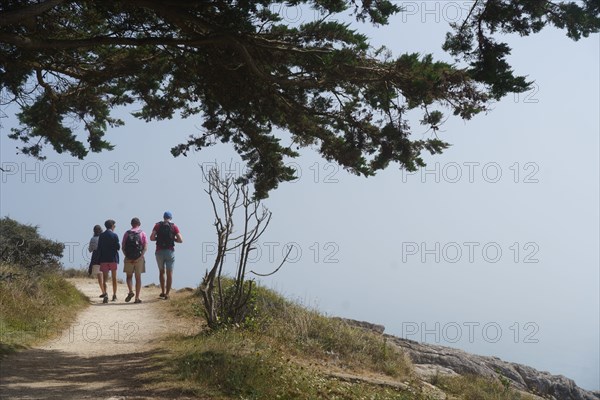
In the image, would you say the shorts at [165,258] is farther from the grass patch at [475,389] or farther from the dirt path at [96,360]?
the grass patch at [475,389]

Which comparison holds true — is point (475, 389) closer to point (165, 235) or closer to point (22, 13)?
point (165, 235)

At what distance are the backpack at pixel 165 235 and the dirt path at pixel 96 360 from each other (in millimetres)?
1555

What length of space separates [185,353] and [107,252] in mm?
8001

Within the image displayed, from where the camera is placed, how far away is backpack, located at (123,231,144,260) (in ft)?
57.6

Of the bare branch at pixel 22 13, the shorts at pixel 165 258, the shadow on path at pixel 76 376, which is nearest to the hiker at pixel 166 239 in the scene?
the shorts at pixel 165 258

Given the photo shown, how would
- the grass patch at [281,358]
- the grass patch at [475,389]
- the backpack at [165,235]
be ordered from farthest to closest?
the backpack at [165,235]
the grass patch at [475,389]
the grass patch at [281,358]

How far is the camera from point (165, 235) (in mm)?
17281

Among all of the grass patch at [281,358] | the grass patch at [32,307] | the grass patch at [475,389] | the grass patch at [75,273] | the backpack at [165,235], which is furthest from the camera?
the grass patch at [75,273]

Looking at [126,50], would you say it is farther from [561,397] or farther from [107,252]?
[561,397]

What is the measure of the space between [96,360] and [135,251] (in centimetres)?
662

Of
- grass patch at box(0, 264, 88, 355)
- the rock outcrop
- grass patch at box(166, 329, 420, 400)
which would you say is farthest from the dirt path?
the rock outcrop

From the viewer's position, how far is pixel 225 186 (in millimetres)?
12430

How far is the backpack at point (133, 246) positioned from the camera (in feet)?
57.6

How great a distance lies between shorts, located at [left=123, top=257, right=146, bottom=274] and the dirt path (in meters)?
1.20
